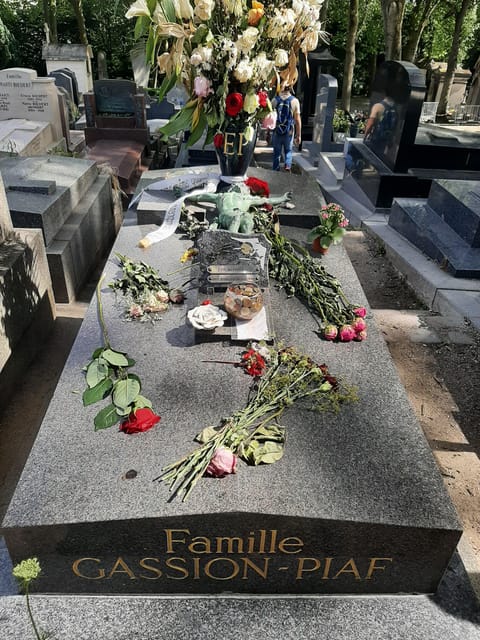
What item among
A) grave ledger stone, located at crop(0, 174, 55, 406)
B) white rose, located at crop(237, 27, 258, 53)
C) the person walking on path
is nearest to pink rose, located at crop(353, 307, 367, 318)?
white rose, located at crop(237, 27, 258, 53)

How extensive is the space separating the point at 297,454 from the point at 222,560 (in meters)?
0.64

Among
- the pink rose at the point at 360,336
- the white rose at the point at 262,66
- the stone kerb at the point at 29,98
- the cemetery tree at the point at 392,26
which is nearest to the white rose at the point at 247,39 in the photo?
the white rose at the point at 262,66

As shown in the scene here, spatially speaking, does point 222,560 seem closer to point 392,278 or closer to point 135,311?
point 135,311

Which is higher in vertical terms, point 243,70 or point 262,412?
point 243,70

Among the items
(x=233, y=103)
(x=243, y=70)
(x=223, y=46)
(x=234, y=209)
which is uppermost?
(x=223, y=46)

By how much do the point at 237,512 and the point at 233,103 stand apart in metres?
3.81

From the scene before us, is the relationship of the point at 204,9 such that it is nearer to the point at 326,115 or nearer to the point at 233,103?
the point at 233,103

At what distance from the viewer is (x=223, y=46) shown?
4.44 metres

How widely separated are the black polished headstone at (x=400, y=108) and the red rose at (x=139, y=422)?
277 inches

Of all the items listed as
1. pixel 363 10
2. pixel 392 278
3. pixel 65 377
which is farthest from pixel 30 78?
pixel 363 10

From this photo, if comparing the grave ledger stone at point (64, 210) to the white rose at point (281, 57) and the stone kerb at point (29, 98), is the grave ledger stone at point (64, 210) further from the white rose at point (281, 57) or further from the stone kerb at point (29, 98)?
the stone kerb at point (29, 98)

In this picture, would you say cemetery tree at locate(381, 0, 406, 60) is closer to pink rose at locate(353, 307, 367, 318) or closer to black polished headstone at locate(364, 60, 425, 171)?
black polished headstone at locate(364, 60, 425, 171)

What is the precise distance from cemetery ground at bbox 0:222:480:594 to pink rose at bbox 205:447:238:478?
1634 millimetres

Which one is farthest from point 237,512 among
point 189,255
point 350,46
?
point 350,46
